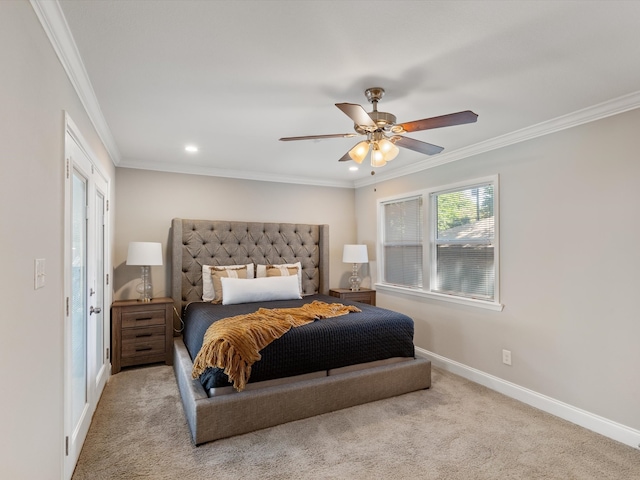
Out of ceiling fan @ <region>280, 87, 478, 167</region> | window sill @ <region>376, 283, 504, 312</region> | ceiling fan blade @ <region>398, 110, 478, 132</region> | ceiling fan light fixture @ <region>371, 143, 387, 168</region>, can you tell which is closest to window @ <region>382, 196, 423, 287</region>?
window sill @ <region>376, 283, 504, 312</region>

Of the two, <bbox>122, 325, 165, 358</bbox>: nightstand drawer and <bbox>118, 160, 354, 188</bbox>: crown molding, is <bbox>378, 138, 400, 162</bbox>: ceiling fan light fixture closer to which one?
<bbox>118, 160, 354, 188</bbox>: crown molding

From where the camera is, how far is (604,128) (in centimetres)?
261

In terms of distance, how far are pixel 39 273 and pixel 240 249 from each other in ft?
10.6

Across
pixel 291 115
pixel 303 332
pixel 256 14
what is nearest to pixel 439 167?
pixel 291 115

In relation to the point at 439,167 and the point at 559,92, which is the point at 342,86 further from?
the point at 439,167

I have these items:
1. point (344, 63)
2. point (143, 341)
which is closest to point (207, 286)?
point (143, 341)

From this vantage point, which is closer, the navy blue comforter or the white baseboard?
the white baseboard

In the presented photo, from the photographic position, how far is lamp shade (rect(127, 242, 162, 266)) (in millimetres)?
3846

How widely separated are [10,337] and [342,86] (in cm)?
210

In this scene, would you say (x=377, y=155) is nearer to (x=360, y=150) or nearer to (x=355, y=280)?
(x=360, y=150)

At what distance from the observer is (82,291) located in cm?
248

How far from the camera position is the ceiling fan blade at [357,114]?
1.92 metres

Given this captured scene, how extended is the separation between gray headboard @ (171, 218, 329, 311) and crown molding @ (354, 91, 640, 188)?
1752mm

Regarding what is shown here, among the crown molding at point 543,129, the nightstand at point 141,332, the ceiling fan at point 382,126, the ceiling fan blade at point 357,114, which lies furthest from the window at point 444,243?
the nightstand at point 141,332
